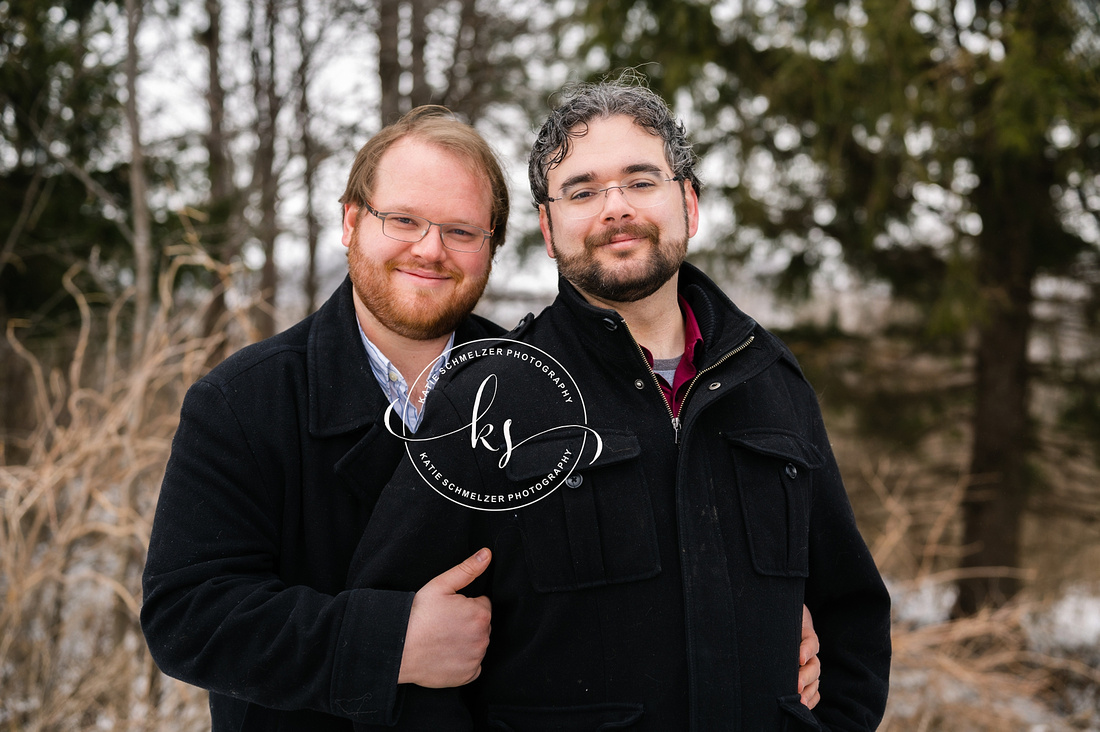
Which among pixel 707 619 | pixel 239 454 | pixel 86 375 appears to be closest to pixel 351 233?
pixel 239 454

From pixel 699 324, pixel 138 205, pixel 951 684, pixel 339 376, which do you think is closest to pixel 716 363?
pixel 699 324

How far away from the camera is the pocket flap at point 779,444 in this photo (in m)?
1.71

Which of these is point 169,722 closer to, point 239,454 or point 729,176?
point 239,454

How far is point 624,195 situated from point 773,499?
0.75 meters

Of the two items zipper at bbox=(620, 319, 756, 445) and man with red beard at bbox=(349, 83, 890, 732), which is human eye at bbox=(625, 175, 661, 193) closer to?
man with red beard at bbox=(349, 83, 890, 732)

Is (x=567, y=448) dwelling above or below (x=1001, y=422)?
above

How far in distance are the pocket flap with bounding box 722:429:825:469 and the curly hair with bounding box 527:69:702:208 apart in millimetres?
632

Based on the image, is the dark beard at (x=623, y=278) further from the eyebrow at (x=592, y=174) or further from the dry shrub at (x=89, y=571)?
the dry shrub at (x=89, y=571)

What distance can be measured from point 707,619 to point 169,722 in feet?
9.41

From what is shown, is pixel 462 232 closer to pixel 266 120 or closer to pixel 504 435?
pixel 504 435

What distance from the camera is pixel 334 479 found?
1771 millimetres

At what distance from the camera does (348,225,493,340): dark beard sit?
1918 mm

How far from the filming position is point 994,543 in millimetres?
6695

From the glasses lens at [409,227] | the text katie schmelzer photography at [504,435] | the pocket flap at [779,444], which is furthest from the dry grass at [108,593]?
the pocket flap at [779,444]
